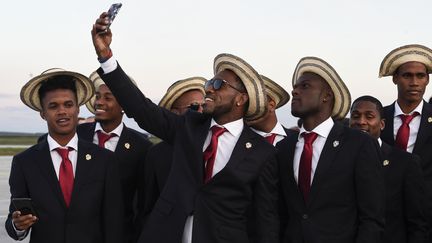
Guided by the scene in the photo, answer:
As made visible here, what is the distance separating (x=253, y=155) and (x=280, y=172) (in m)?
0.33

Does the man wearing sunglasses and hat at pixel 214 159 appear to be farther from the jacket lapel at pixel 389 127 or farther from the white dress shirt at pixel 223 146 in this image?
the jacket lapel at pixel 389 127

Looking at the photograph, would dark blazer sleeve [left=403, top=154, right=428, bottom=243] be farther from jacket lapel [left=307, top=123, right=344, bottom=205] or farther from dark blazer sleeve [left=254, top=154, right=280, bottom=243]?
dark blazer sleeve [left=254, top=154, right=280, bottom=243]

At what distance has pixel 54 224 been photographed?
446 cm

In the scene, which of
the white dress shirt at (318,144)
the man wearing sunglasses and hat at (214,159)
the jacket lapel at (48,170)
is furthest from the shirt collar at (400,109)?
the jacket lapel at (48,170)

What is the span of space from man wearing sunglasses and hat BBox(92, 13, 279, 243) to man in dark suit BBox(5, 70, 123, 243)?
440mm

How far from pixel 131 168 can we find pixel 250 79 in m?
1.61

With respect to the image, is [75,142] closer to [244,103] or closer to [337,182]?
[244,103]

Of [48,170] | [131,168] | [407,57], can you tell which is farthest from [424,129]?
[48,170]

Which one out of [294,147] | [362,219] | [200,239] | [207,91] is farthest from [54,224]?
[362,219]

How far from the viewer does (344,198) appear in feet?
14.3

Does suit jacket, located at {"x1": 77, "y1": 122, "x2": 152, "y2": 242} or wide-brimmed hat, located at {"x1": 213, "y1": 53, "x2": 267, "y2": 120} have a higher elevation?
wide-brimmed hat, located at {"x1": 213, "y1": 53, "x2": 267, "y2": 120}

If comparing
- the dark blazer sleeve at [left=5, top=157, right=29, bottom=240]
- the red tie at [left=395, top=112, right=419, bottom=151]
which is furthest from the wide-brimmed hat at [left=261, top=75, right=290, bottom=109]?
the dark blazer sleeve at [left=5, top=157, right=29, bottom=240]

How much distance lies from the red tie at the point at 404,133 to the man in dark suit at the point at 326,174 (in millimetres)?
1358

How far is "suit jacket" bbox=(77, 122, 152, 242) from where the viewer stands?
5.42m
